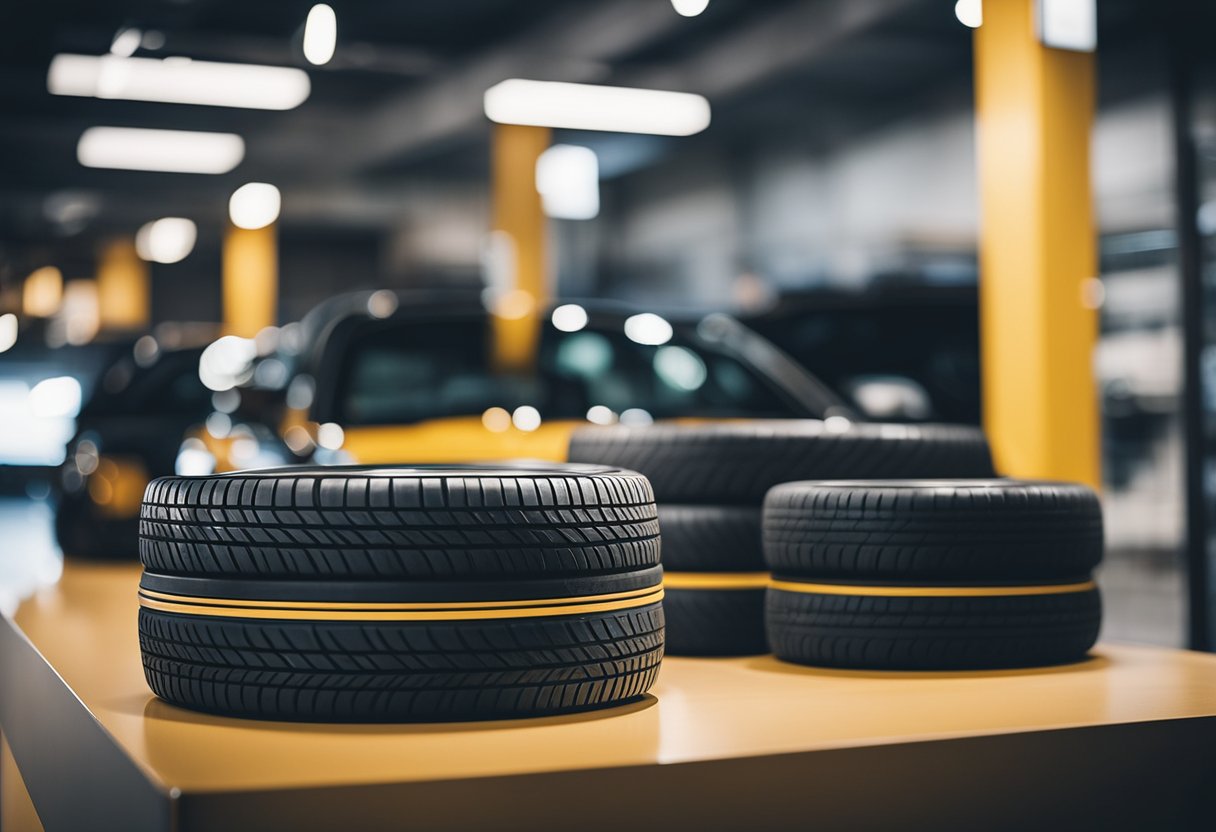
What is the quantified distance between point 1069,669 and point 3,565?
8.96 m

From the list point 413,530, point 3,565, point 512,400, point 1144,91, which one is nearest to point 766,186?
point 1144,91

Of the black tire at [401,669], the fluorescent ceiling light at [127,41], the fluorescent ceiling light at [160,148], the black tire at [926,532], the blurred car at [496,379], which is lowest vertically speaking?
the black tire at [401,669]

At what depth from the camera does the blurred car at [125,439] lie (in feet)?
16.1

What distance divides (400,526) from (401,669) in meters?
0.13

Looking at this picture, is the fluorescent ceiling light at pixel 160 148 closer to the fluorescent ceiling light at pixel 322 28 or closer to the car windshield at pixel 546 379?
the fluorescent ceiling light at pixel 322 28

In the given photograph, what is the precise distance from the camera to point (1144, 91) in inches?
419

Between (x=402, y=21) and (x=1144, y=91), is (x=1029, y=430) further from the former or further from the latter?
(x=402, y=21)

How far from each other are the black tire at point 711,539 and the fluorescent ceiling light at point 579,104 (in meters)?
9.50

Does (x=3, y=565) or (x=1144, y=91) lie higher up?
(x=1144, y=91)

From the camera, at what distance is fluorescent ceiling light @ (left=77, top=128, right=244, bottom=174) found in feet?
47.2

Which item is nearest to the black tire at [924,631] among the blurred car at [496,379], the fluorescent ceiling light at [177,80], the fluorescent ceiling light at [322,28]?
the blurred car at [496,379]

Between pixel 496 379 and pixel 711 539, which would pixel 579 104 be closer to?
pixel 496 379

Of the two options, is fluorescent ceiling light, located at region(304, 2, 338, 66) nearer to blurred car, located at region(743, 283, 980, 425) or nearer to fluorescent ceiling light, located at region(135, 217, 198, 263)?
blurred car, located at region(743, 283, 980, 425)

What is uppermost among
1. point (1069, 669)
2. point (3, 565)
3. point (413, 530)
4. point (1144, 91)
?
point (1144, 91)
